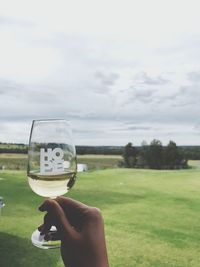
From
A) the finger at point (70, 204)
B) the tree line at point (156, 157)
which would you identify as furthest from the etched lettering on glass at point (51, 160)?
the tree line at point (156, 157)

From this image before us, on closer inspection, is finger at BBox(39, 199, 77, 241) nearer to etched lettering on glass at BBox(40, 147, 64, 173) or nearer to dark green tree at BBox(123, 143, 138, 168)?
etched lettering on glass at BBox(40, 147, 64, 173)

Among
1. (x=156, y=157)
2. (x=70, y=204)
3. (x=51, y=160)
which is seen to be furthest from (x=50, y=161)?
(x=156, y=157)

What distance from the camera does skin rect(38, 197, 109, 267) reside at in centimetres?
131

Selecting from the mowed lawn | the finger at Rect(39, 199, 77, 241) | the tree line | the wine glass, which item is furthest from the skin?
the tree line

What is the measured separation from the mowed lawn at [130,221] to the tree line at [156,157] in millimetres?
30329

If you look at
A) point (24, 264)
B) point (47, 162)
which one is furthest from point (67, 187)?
point (24, 264)

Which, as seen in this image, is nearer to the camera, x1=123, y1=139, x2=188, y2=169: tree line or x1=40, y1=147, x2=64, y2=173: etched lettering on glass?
x1=40, y1=147, x2=64, y2=173: etched lettering on glass

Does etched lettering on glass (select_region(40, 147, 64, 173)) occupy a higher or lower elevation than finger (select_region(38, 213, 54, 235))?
higher

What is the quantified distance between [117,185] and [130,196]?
211cm

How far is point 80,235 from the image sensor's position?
52.7 inches

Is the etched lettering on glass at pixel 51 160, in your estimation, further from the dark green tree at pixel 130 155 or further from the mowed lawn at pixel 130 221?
the dark green tree at pixel 130 155

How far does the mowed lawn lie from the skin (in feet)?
13.6

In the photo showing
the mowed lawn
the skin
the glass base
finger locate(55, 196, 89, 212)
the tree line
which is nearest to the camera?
the skin

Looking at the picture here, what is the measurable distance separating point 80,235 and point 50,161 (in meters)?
0.41
